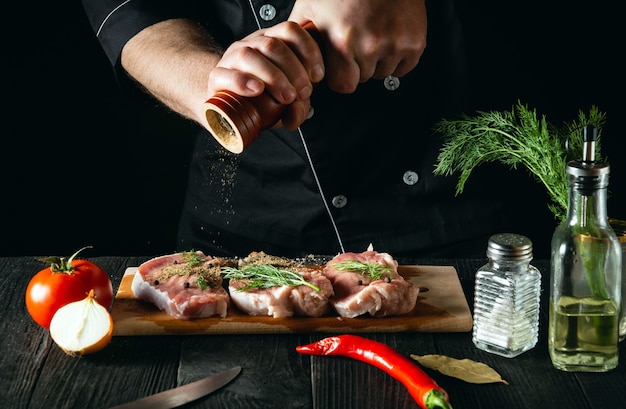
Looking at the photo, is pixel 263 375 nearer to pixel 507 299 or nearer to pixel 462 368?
pixel 462 368

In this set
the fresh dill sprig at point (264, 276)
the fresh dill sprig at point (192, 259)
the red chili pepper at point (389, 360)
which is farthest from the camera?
the fresh dill sprig at point (192, 259)

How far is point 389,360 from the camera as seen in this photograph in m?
1.84

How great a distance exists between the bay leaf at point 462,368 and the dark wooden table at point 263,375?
0.01 m

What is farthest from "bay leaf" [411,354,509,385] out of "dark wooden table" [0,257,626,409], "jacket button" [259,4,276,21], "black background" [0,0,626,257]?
"black background" [0,0,626,257]

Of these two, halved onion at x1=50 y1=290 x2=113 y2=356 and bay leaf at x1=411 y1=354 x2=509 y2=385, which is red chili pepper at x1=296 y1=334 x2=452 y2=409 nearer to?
bay leaf at x1=411 y1=354 x2=509 y2=385

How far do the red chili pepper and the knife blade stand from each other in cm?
22

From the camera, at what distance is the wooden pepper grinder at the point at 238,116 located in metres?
1.83

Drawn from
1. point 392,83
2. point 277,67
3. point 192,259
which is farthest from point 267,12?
point 192,259

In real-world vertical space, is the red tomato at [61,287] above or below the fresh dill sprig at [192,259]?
above

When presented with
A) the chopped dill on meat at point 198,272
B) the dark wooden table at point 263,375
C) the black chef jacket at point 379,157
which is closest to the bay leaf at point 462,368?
the dark wooden table at point 263,375

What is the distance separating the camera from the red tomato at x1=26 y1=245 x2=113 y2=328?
6.60 ft

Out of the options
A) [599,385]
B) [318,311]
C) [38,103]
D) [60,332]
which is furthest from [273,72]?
[38,103]

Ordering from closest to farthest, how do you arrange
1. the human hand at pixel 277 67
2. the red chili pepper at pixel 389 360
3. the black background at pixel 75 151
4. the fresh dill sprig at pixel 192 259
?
the red chili pepper at pixel 389 360 → the human hand at pixel 277 67 → the fresh dill sprig at pixel 192 259 → the black background at pixel 75 151

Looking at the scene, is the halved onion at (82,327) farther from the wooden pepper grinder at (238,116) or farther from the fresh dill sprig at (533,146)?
the fresh dill sprig at (533,146)
